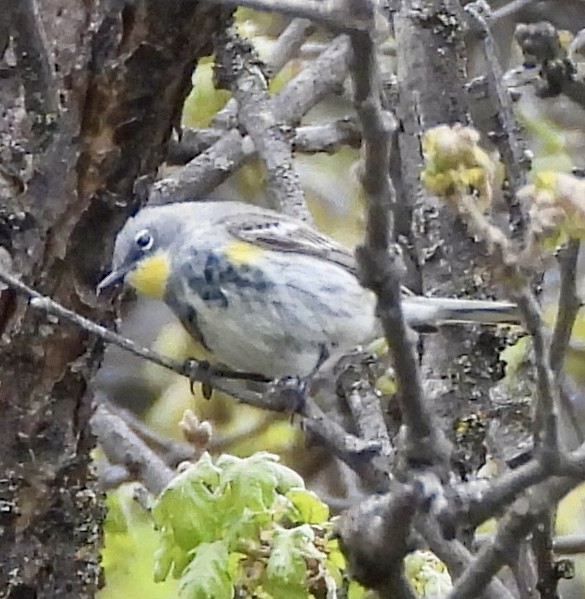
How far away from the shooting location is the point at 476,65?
5.06 metres

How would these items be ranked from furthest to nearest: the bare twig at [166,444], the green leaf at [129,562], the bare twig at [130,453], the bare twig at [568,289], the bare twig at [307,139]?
the bare twig at [166,444]
the bare twig at [307,139]
the bare twig at [130,453]
the green leaf at [129,562]
the bare twig at [568,289]

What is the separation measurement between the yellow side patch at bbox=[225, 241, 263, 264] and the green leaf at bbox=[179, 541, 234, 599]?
107 centimetres

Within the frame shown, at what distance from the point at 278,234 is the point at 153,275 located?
30 centimetres

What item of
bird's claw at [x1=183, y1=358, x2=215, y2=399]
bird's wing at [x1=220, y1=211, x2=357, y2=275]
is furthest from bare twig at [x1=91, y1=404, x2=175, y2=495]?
bird's wing at [x1=220, y1=211, x2=357, y2=275]

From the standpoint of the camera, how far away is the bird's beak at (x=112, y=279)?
2127 millimetres

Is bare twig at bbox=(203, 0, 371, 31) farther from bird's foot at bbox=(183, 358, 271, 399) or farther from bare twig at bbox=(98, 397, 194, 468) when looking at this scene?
bare twig at bbox=(98, 397, 194, 468)

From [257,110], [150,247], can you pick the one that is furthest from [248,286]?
[257,110]

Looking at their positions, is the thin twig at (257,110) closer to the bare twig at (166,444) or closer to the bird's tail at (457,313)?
the bird's tail at (457,313)

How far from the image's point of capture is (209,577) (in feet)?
5.36

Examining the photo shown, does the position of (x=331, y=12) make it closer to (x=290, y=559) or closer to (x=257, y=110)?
(x=290, y=559)

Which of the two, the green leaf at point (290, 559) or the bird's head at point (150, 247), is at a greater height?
the green leaf at point (290, 559)

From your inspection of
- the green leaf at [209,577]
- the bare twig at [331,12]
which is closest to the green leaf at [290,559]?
the green leaf at [209,577]

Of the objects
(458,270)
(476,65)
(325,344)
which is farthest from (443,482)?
(476,65)

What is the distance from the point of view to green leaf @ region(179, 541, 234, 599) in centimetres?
163
